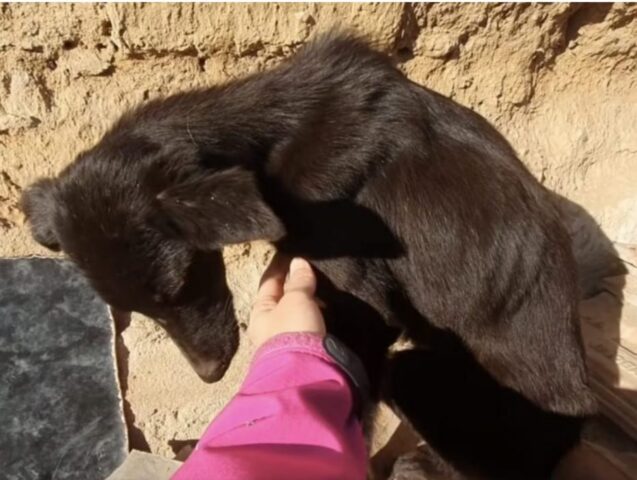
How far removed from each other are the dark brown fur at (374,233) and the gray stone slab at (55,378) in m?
0.84

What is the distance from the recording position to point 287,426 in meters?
1.83

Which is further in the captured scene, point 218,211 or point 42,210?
point 42,210

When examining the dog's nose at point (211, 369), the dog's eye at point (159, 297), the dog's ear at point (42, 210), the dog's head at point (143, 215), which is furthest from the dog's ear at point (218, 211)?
the dog's nose at point (211, 369)

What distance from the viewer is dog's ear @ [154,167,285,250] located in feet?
7.34

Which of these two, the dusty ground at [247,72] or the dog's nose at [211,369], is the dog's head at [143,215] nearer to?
the dog's nose at [211,369]

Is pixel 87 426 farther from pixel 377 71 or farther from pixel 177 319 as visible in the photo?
pixel 377 71

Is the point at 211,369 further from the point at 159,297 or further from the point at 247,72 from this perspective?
the point at 247,72

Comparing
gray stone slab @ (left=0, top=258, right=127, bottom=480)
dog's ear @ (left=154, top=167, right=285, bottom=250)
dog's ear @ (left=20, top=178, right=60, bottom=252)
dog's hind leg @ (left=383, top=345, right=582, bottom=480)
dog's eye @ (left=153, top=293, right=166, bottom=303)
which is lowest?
gray stone slab @ (left=0, top=258, right=127, bottom=480)

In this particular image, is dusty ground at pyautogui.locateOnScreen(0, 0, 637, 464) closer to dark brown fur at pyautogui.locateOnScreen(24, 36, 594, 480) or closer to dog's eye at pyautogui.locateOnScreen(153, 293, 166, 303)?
dark brown fur at pyautogui.locateOnScreen(24, 36, 594, 480)

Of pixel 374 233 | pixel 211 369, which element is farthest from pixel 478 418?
pixel 211 369

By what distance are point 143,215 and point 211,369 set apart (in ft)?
2.45

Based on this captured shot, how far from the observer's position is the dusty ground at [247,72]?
3285mm

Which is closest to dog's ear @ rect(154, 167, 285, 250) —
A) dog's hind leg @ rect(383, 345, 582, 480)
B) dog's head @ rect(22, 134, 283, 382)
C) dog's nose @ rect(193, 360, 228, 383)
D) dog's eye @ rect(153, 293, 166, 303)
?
dog's head @ rect(22, 134, 283, 382)

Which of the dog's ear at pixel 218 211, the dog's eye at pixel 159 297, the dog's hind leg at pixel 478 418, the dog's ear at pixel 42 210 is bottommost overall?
the dog's hind leg at pixel 478 418
